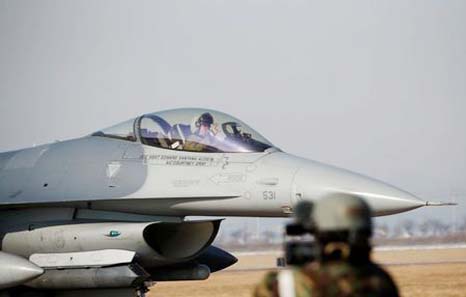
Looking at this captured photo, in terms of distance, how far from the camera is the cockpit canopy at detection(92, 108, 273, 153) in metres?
11.8

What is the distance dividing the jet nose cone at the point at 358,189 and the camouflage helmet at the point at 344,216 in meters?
7.58

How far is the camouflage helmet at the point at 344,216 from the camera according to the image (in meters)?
3.07

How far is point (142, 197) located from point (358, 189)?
260 centimetres

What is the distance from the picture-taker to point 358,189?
Result: 426 inches

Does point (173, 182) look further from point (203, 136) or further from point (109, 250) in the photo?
point (109, 250)

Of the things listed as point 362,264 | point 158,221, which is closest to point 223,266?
point 158,221

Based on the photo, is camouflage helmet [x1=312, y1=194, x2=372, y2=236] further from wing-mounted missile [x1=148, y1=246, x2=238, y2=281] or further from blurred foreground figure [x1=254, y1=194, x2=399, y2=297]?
wing-mounted missile [x1=148, y1=246, x2=238, y2=281]

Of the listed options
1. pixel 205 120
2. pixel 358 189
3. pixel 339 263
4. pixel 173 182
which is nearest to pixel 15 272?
pixel 173 182

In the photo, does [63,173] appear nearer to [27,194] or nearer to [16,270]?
[27,194]

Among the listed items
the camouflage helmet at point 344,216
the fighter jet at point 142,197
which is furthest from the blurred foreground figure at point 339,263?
the fighter jet at point 142,197

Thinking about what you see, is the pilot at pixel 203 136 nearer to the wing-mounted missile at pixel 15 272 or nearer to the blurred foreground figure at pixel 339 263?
the wing-mounted missile at pixel 15 272

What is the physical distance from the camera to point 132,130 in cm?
1236

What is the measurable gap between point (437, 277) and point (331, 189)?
45.8 feet

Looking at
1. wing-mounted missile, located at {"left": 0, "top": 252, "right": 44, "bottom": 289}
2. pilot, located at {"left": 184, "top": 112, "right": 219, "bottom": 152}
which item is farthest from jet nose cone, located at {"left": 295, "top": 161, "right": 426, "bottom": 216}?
wing-mounted missile, located at {"left": 0, "top": 252, "right": 44, "bottom": 289}
